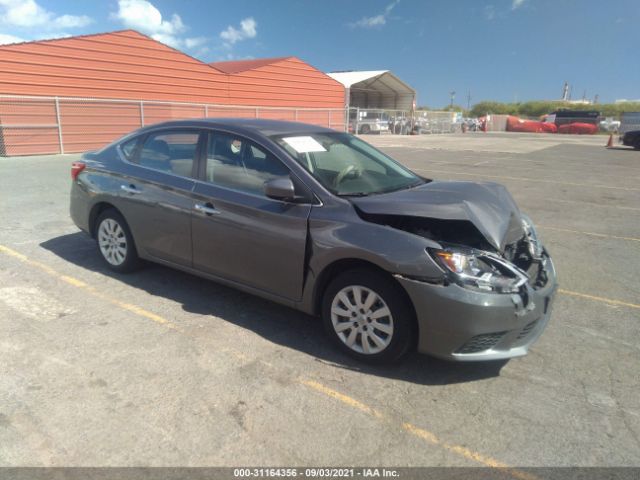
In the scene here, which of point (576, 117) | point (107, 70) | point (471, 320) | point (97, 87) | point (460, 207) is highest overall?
point (107, 70)

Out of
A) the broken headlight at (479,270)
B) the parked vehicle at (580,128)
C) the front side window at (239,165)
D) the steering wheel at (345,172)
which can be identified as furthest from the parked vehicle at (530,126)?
the broken headlight at (479,270)

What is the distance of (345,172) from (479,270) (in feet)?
4.68

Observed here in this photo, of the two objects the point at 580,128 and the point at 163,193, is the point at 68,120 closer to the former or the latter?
the point at 163,193

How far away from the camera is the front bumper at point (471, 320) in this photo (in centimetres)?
291

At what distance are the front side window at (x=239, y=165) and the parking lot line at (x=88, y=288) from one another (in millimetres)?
1190

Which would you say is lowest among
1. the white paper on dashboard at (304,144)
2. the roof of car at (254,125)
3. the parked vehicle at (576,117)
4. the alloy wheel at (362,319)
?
the alloy wheel at (362,319)

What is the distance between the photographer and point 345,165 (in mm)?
4078

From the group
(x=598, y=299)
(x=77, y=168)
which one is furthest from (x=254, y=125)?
(x=598, y=299)

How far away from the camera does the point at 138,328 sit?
12.4 ft

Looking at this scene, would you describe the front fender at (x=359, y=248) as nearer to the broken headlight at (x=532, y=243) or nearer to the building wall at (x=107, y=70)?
the broken headlight at (x=532, y=243)

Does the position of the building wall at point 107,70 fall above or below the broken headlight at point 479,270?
above

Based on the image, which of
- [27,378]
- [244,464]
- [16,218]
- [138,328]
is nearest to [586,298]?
[244,464]

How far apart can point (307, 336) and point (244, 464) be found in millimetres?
1414

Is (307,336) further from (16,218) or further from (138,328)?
(16,218)
